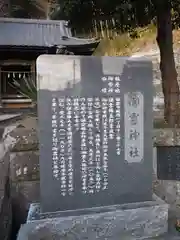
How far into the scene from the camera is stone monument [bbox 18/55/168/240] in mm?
2363

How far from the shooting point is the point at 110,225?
2402 mm

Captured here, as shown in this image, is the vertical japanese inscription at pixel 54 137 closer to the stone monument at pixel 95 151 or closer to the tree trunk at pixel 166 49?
the stone monument at pixel 95 151

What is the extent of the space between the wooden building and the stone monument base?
788 centimetres

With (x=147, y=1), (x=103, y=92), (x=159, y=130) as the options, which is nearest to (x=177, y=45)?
(x=147, y=1)

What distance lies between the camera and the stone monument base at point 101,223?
90.5 inches

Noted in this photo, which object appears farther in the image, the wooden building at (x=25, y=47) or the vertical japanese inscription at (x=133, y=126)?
the wooden building at (x=25, y=47)

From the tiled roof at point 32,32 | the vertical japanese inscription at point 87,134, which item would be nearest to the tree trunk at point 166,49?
the vertical japanese inscription at point 87,134

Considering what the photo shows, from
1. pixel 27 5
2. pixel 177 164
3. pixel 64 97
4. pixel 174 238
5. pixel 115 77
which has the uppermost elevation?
pixel 27 5

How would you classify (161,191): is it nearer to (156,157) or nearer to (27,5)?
(156,157)

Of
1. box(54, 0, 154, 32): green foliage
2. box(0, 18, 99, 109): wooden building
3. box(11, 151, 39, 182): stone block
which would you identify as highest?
box(0, 18, 99, 109): wooden building

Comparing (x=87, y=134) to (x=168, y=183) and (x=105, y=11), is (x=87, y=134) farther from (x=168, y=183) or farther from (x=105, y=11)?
(x=105, y=11)

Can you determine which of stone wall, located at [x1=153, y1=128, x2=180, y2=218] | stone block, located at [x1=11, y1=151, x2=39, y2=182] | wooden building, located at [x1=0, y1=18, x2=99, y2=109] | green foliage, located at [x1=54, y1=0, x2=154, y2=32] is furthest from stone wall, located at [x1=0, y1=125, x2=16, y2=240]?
wooden building, located at [x1=0, y1=18, x2=99, y2=109]

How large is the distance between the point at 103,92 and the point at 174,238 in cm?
133

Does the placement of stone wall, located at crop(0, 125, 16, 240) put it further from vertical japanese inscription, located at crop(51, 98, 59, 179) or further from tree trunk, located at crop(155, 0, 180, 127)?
tree trunk, located at crop(155, 0, 180, 127)
